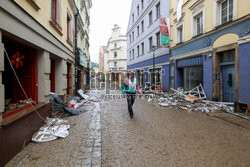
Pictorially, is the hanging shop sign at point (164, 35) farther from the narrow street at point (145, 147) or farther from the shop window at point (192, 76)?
the narrow street at point (145, 147)

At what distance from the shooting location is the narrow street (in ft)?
8.46

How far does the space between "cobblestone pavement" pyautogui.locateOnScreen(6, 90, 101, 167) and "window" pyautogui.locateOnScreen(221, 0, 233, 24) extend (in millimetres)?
8396

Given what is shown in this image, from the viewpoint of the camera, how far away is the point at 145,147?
3100mm

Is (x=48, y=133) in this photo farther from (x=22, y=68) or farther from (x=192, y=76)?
(x=192, y=76)

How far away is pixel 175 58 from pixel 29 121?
10.8 m

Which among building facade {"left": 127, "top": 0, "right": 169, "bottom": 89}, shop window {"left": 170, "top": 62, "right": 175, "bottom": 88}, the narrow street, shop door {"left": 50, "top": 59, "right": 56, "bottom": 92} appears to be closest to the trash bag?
the narrow street

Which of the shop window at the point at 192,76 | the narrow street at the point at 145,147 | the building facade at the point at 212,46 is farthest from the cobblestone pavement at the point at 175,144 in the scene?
the shop window at the point at 192,76

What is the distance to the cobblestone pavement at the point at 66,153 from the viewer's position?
2545 millimetres

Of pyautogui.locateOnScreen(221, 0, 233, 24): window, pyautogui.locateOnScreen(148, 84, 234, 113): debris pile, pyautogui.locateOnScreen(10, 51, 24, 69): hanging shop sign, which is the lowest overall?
pyautogui.locateOnScreen(148, 84, 234, 113): debris pile

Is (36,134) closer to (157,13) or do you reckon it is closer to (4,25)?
(4,25)

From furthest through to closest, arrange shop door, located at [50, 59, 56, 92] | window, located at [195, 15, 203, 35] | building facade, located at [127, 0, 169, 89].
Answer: building facade, located at [127, 0, 169, 89] → window, located at [195, 15, 203, 35] → shop door, located at [50, 59, 56, 92]

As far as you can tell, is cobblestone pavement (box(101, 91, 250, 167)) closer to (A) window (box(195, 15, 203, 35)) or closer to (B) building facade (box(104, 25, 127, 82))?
(A) window (box(195, 15, 203, 35))

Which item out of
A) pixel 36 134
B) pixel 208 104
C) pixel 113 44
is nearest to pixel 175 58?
pixel 208 104

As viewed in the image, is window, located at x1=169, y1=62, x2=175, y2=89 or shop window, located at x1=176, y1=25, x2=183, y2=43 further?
window, located at x1=169, y1=62, x2=175, y2=89
